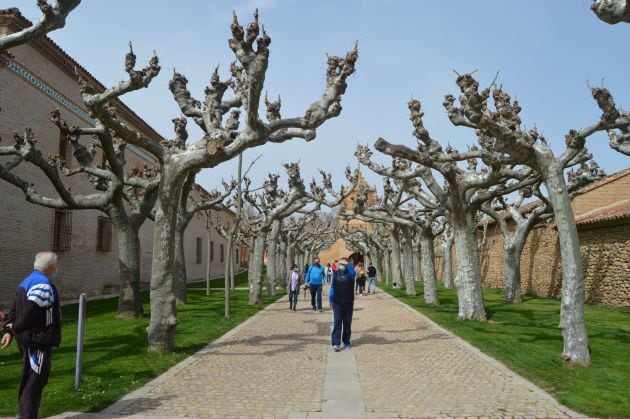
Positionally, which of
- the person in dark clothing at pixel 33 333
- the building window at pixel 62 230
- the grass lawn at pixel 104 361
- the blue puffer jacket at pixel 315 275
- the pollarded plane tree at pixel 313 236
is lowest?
the grass lawn at pixel 104 361

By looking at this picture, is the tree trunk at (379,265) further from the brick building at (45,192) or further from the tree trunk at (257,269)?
the tree trunk at (257,269)

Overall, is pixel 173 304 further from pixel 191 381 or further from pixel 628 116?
pixel 628 116

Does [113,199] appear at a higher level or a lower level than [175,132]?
lower

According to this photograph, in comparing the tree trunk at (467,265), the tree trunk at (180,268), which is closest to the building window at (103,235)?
the tree trunk at (180,268)

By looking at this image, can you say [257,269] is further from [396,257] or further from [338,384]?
[338,384]

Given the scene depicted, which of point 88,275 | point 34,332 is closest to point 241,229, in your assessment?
point 88,275

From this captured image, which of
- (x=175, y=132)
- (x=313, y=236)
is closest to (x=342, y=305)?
(x=175, y=132)

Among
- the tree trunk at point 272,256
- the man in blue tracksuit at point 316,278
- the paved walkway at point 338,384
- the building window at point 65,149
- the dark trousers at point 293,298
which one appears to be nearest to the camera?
the paved walkway at point 338,384

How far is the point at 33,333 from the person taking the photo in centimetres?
476

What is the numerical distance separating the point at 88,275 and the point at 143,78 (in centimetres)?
1511

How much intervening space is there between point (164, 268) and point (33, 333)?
4.08 m

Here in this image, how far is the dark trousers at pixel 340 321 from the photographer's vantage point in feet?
30.7

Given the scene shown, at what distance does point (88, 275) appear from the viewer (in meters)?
22.0

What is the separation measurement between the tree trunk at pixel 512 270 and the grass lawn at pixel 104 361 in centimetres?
1049
